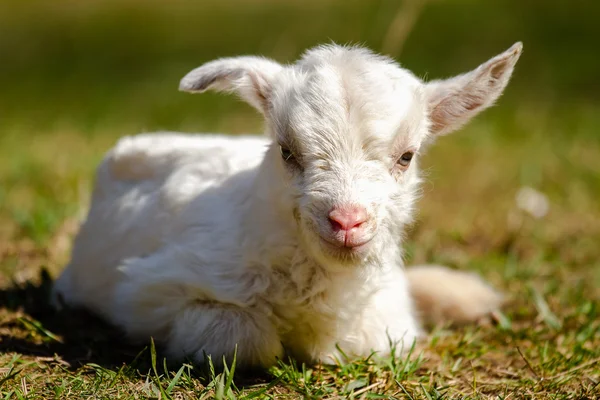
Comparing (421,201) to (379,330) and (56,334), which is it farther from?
(56,334)

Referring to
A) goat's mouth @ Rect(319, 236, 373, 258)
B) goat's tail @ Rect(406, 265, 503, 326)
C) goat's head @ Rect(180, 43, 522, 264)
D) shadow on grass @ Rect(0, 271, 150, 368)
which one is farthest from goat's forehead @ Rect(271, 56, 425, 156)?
goat's tail @ Rect(406, 265, 503, 326)

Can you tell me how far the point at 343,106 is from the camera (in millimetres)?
3467

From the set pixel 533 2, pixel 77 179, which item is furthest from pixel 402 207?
pixel 533 2

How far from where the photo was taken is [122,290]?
4199mm

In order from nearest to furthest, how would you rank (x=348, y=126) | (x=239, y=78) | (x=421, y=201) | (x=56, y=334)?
1. (x=348, y=126)
2. (x=239, y=78)
3. (x=56, y=334)
4. (x=421, y=201)

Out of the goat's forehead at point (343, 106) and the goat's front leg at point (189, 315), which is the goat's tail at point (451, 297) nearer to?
the goat's front leg at point (189, 315)

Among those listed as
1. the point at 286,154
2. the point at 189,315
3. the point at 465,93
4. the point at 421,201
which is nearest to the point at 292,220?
the point at 286,154

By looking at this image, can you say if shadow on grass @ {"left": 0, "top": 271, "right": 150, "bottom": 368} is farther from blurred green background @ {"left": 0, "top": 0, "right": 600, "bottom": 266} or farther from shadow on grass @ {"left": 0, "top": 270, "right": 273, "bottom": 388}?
blurred green background @ {"left": 0, "top": 0, "right": 600, "bottom": 266}

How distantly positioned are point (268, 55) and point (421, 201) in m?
5.38

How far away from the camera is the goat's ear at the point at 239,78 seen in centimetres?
380

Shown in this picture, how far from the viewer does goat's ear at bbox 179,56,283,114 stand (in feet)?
12.5

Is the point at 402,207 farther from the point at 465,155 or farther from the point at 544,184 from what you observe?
the point at 465,155

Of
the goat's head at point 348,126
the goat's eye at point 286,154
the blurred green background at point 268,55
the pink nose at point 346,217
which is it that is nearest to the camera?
the pink nose at point 346,217

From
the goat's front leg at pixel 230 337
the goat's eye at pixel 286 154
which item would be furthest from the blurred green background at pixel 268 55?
the goat's front leg at pixel 230 337
